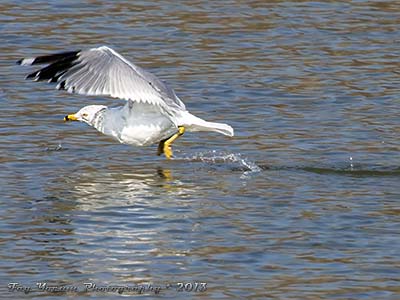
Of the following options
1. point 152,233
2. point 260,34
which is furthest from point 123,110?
point 260,34

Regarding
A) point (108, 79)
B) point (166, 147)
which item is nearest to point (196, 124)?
point (166, 147)

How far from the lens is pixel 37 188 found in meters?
10.3

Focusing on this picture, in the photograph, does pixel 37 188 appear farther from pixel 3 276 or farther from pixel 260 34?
pixel 260 34

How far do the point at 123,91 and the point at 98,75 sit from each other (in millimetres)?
257

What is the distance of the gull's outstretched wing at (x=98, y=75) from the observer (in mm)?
10156

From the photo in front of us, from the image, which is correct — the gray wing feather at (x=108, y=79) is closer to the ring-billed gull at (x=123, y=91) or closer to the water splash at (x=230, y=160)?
the ring-billed gull at (x=123, y=91)

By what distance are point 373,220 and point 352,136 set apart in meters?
2.60

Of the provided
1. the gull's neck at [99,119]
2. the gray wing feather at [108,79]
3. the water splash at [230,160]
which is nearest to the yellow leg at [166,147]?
the water splash at [230,160]

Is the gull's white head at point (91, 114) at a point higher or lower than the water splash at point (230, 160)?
higher

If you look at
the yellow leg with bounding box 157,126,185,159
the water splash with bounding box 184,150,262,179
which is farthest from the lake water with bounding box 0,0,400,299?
the yellow leg with bounding box 157,126,185,159

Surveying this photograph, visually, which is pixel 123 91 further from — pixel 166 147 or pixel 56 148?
pixel 56 148

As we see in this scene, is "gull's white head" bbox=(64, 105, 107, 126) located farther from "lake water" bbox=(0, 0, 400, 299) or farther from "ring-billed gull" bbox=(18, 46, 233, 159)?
"lake water" bbox=(0, 0, 400, 299)

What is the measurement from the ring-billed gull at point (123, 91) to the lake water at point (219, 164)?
0.40m

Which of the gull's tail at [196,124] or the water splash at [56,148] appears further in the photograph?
the water splash at [56,148]
